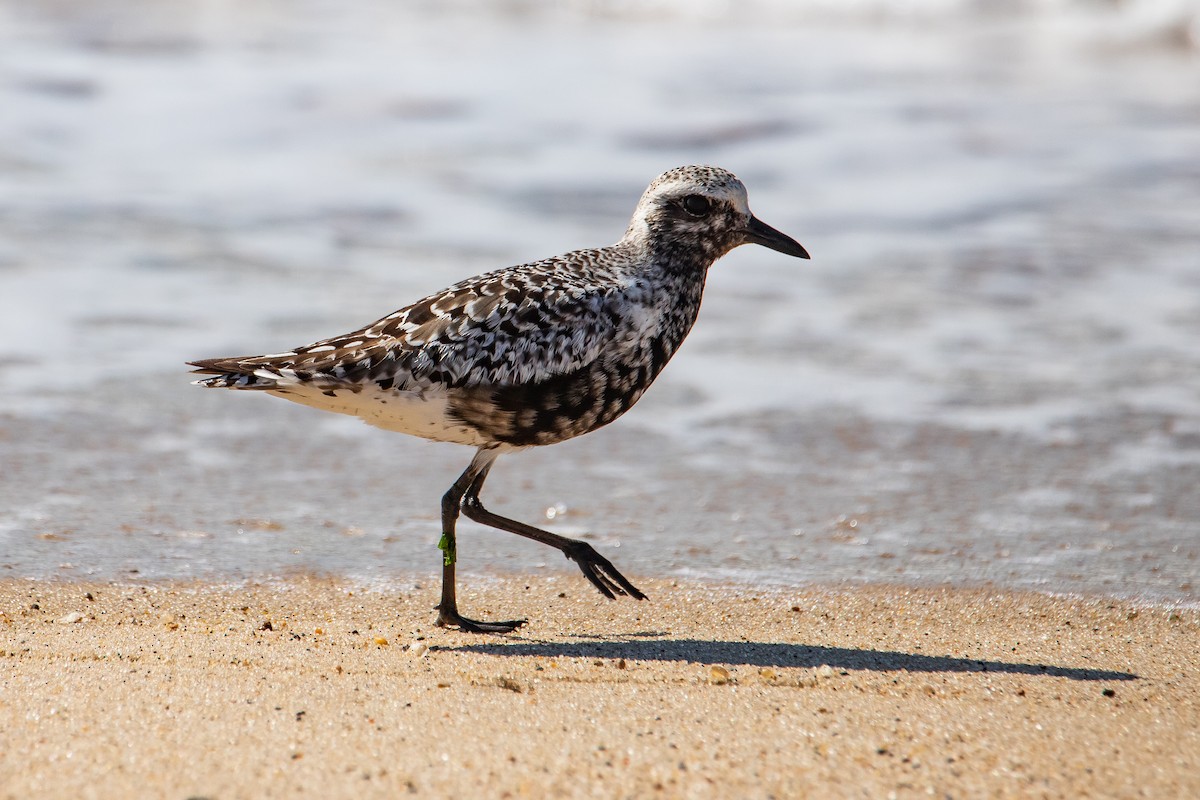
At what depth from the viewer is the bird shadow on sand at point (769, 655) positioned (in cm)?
399

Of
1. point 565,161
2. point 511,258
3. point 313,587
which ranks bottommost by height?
point 313,587

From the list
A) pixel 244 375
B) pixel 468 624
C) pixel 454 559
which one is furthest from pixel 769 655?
pixel 244 375

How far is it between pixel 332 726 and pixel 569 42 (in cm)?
1354

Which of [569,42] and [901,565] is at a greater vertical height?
[569,42]

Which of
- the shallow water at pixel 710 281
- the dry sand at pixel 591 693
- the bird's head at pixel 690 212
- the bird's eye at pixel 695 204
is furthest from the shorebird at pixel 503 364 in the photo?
the shallow water at pixel 710 281

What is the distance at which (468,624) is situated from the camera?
170 inches

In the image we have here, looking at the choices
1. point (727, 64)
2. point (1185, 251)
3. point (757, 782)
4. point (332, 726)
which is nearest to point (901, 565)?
point (757, 782)

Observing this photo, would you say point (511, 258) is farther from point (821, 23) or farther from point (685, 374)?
point (821, 23)

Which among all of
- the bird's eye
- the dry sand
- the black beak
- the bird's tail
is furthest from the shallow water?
the bird's eye

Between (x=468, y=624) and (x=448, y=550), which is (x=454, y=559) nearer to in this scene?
(x=448, y=550)

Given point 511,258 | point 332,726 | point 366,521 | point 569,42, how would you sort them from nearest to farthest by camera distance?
1. point 332,726
2. point 366,521
3. point 511,258
4. point 569,42

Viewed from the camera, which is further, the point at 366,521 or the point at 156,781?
the point at 366,521

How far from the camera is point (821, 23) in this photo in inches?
661

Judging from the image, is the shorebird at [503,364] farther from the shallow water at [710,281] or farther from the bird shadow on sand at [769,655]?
the shallow water at [710,281]
